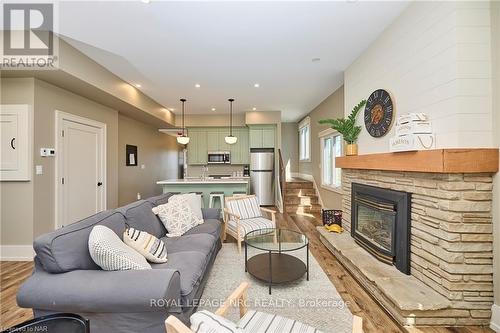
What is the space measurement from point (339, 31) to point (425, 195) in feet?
6.91

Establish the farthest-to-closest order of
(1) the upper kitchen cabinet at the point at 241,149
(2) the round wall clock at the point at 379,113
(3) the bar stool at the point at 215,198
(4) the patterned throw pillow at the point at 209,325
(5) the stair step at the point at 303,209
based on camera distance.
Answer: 1. (1) the upper kitchen cabinet at the point at 241,149
2. (5) the stair step at the point at 303,209
3. (3) the bar stool at the point at 215,198
4. (2) the round wall clock at the point at 379,113
5. (4) the patterned throw pillow at the point at 209,325

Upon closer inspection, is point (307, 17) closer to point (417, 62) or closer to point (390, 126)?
point (417, 62)

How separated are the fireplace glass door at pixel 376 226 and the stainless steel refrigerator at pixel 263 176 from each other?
3739mm

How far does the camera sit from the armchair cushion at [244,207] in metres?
3.61

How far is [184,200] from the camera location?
9.82 feet

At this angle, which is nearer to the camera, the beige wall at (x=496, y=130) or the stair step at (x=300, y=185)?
the beige wall at (x=496, y=130)

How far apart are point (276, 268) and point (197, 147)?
5.61 meters

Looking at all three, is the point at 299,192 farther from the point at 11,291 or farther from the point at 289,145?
the point at 11,291

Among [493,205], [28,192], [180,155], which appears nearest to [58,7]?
[28,192]

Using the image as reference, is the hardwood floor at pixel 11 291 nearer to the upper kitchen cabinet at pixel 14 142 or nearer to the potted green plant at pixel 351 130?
the upper kitchen cabinet at pixel 14 142

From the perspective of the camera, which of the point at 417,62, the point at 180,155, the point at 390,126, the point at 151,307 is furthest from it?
the point at 180,155

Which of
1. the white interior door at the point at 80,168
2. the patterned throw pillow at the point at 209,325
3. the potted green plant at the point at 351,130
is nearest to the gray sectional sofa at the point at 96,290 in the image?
the patterned throw pillow at the point at 209,325

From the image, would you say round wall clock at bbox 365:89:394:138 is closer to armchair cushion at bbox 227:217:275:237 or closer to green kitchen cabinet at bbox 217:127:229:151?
armchair cushion at bbox 227:217:275:237

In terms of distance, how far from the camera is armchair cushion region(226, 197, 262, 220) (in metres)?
3.61
